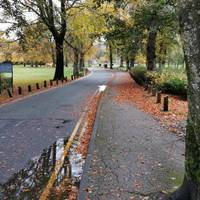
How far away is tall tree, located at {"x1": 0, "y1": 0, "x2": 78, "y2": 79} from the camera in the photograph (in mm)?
22409

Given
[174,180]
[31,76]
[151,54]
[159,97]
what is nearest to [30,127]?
[174,180]

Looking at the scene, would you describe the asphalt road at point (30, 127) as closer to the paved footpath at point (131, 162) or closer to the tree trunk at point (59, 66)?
the paved footpath at point (131, 162)

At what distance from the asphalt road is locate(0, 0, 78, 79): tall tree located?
5.53 m

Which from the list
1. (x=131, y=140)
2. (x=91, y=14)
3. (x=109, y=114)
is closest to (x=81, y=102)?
(x=109, y=114)

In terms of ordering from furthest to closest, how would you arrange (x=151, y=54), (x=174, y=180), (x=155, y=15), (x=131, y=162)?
(x=151, y=54) → (x=155, y=15) → (x=131, y=162) → (x=174, y=180)

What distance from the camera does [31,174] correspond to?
25.5 ft

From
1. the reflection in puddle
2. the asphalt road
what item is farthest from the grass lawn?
the reflection in puddle

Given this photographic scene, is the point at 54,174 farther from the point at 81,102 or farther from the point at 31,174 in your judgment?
the point at 81,102

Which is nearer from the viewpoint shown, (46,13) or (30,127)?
(30,127)

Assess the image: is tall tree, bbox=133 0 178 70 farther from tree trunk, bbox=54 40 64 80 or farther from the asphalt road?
tree trunk, bbox=54 40 64 80

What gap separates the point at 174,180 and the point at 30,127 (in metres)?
6.82

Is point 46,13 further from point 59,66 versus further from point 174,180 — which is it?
point 174,180

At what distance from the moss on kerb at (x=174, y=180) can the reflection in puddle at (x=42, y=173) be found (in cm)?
166

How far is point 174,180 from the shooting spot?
7082 millimetres
